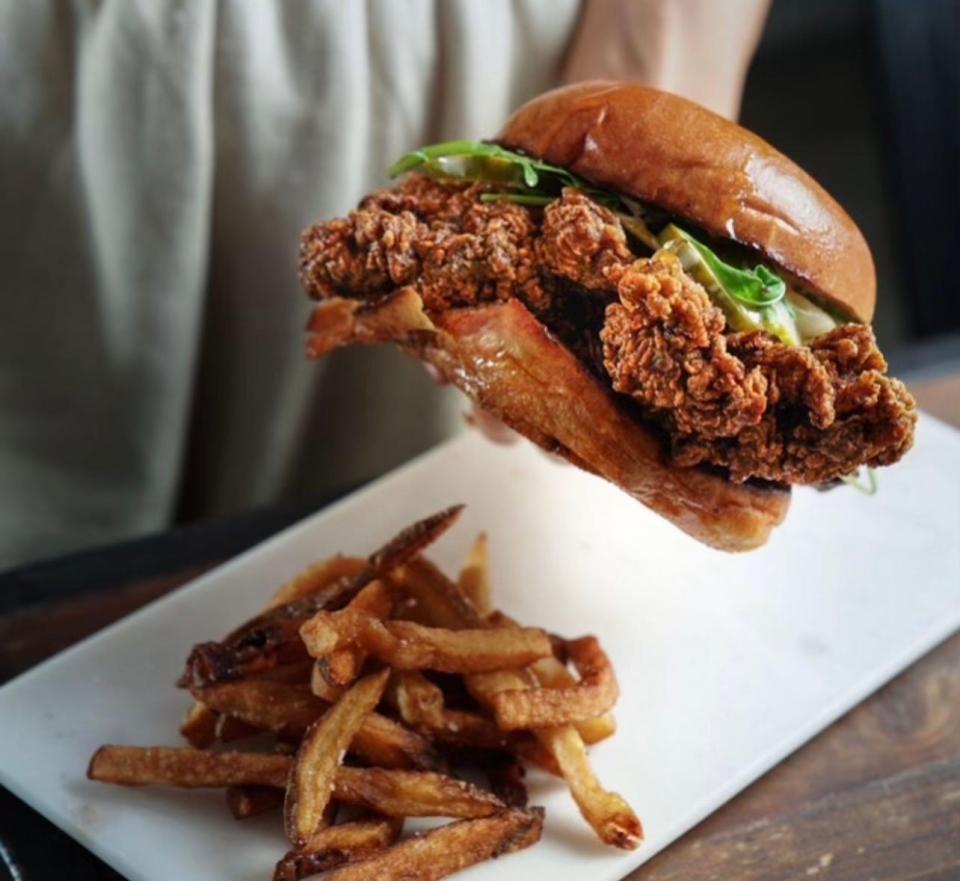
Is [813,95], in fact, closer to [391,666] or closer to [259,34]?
[259,34]

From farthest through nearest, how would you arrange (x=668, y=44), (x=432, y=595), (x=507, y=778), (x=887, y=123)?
(x=887, y=123), (x=668, y=44), (x=432, y=595), (x=507, y=778)

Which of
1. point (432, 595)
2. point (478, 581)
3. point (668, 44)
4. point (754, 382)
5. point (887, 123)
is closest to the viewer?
point (754, 382)

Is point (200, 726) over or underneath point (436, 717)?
underneath

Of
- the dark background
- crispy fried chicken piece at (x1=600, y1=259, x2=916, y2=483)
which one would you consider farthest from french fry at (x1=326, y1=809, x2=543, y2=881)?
the dark background

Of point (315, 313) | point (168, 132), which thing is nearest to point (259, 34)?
point (168, 132)

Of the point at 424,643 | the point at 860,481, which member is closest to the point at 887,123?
the point at 860,481

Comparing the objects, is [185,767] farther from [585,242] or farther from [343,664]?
[585,242]
